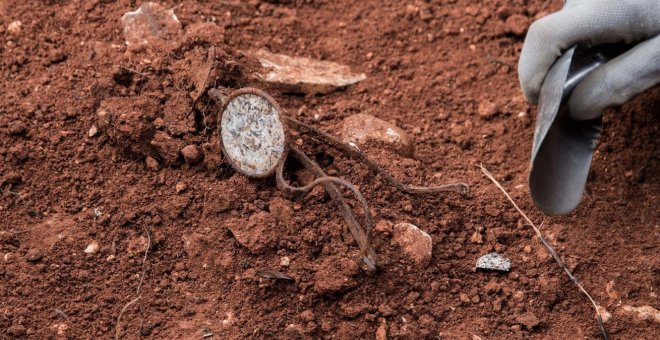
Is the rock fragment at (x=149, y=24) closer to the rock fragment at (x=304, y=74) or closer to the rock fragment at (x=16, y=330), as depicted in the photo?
the rock fragment at (x=304, y=74)

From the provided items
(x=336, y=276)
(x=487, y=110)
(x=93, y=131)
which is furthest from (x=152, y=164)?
(x=487, y=110)

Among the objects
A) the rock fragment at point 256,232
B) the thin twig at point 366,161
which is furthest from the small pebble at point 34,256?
the thin twig at point 366,161

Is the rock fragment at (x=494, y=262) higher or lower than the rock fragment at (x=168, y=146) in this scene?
lower

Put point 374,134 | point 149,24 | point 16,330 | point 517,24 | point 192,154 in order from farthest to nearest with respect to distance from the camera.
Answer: point 517,24 → point 149,24 → point 374,134 → point 192,154 → point 16,330

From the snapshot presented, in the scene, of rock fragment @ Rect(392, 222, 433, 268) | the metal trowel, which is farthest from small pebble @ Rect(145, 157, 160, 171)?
the metal trowel

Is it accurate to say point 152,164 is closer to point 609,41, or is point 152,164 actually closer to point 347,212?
point 347,212
